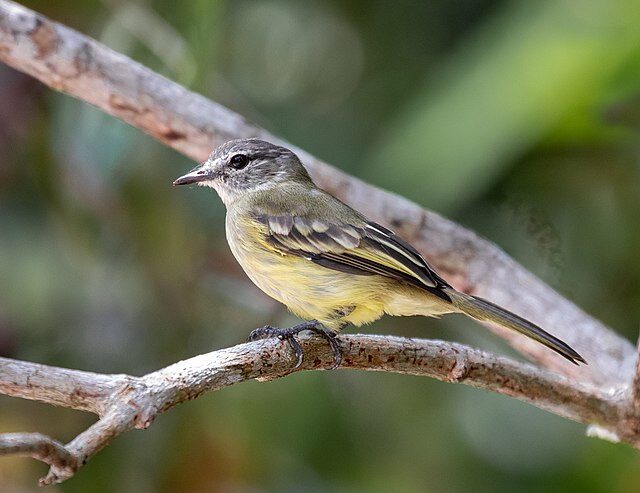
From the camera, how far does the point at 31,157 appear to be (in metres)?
5.08

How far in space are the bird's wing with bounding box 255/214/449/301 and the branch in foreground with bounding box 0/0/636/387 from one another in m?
0.37

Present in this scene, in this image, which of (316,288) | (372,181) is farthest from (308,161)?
(372,181)

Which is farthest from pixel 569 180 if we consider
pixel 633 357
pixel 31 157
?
pixel 31 157

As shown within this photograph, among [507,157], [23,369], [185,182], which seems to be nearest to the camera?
[23,369]

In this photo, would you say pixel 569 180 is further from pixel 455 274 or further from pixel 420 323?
pixel 455 274

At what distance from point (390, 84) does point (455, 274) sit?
2.17 m

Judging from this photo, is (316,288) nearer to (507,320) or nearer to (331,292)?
(331,292)

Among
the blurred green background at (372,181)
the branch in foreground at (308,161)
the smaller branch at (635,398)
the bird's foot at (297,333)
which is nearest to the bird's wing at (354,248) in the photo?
the bird's foot at (297,333)

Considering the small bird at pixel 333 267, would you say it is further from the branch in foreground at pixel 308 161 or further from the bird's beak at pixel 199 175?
the branch in foreground at pixel 308 161

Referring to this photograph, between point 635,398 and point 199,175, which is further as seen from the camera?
point 199,175

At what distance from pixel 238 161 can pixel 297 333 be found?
3.38 ft

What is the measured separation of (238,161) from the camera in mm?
3945

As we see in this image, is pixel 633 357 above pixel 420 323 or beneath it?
beneath

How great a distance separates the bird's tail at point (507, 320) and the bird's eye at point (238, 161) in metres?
1.00
